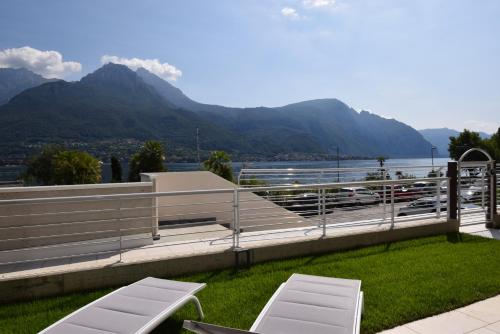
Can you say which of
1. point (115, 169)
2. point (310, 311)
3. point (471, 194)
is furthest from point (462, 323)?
point (115, 169)

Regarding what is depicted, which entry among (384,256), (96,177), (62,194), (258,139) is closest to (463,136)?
(96,177)

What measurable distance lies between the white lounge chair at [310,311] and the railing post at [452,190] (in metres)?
5.48

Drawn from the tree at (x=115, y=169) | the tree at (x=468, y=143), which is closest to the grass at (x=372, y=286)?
the tree at (x=468, y=143)

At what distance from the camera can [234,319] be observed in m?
3.97

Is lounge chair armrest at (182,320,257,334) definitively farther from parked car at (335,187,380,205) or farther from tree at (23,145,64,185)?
tree at (23,145,64,185)

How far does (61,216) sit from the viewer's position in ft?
22.4

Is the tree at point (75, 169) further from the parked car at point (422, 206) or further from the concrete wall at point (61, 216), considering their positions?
the parked car at point (422, 206)

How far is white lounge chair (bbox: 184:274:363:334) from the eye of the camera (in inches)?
113

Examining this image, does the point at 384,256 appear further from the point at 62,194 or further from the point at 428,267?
the point at 62,194

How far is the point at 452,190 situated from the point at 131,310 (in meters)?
7.69

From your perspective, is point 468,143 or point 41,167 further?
point 41,167

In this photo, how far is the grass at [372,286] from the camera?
4.02 m

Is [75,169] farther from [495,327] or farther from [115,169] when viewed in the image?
[495,327]

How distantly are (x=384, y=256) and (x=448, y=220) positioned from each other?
283cm
